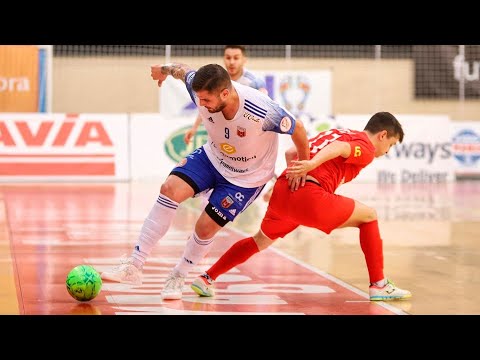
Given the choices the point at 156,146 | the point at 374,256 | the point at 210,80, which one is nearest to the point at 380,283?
the point at 374,256

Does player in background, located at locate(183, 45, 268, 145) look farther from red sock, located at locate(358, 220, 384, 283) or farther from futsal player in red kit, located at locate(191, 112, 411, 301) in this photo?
red sock, located at locate(358, 220, 384, 283)

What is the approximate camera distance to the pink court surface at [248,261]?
24.5 feet

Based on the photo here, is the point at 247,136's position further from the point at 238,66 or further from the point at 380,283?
the point at 238,66

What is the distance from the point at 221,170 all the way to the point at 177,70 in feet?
3.02

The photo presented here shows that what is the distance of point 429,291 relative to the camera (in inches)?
326

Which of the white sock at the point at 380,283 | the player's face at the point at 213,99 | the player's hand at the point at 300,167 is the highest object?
the player's face at the point at 213,99

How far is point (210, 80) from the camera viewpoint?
23.6 ft

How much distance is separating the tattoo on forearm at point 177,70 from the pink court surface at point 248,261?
5.69ft

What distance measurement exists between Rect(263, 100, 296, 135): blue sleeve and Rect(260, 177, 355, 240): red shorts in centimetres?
41

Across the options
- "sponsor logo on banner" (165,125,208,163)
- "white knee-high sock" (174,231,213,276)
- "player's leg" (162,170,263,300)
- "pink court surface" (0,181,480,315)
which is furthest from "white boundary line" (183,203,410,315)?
"sponsor logo on banner" (165,125,208,163)

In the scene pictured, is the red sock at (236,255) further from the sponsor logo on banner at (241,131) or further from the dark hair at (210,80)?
the dark hair at (210,80)

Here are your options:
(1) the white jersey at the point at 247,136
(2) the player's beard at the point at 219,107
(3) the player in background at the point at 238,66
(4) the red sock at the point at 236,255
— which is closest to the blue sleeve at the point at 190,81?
(1) the white jersey at the point at 247,136
